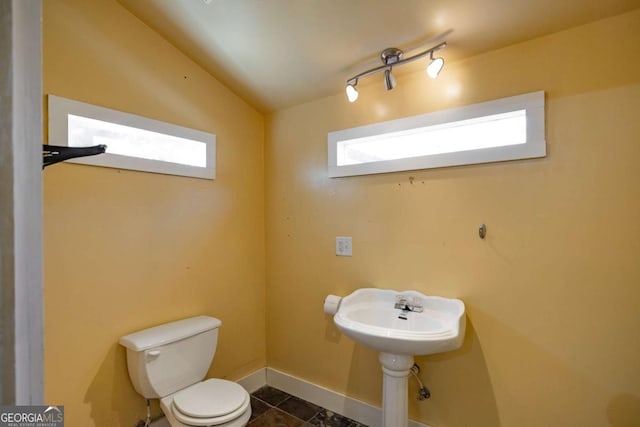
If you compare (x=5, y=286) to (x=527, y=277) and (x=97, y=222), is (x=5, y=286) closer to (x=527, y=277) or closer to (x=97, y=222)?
(x=97, y=222)

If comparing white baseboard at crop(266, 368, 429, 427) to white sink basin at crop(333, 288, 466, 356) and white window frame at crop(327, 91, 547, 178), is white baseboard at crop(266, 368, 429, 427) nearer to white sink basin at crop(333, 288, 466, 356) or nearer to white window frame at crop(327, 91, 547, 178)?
white sink basin at crop(333, 288, 466, 356)

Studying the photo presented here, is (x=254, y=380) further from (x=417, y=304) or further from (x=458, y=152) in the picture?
(x=458, y=152)

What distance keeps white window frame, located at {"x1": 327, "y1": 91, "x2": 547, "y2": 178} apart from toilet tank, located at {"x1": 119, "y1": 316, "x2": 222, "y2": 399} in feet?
4.37

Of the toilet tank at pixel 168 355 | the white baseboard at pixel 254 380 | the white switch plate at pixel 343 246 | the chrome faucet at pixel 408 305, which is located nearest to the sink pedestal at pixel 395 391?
the chrome faucet at pixel 408 305

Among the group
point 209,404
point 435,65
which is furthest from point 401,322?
point 435,65

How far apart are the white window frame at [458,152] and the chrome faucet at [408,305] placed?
2.53 feet

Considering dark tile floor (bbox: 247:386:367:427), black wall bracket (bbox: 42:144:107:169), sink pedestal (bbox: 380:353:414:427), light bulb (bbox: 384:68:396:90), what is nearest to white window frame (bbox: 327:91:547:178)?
light bulb (bbox: 384:68:396:90)

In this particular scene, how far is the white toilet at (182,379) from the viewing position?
4.88 ft

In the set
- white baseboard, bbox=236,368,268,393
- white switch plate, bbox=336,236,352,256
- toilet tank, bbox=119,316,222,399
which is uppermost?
white switch plate, bbox=336,236,352,256

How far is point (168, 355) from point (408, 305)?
4.44ft

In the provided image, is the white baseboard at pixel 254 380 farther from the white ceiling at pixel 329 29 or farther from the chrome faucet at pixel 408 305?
the white ceiling at pixel 329 29

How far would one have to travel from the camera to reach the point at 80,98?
61.5 inches

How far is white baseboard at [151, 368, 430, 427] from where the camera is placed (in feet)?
6.42

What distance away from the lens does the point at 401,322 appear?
67.7 inches
